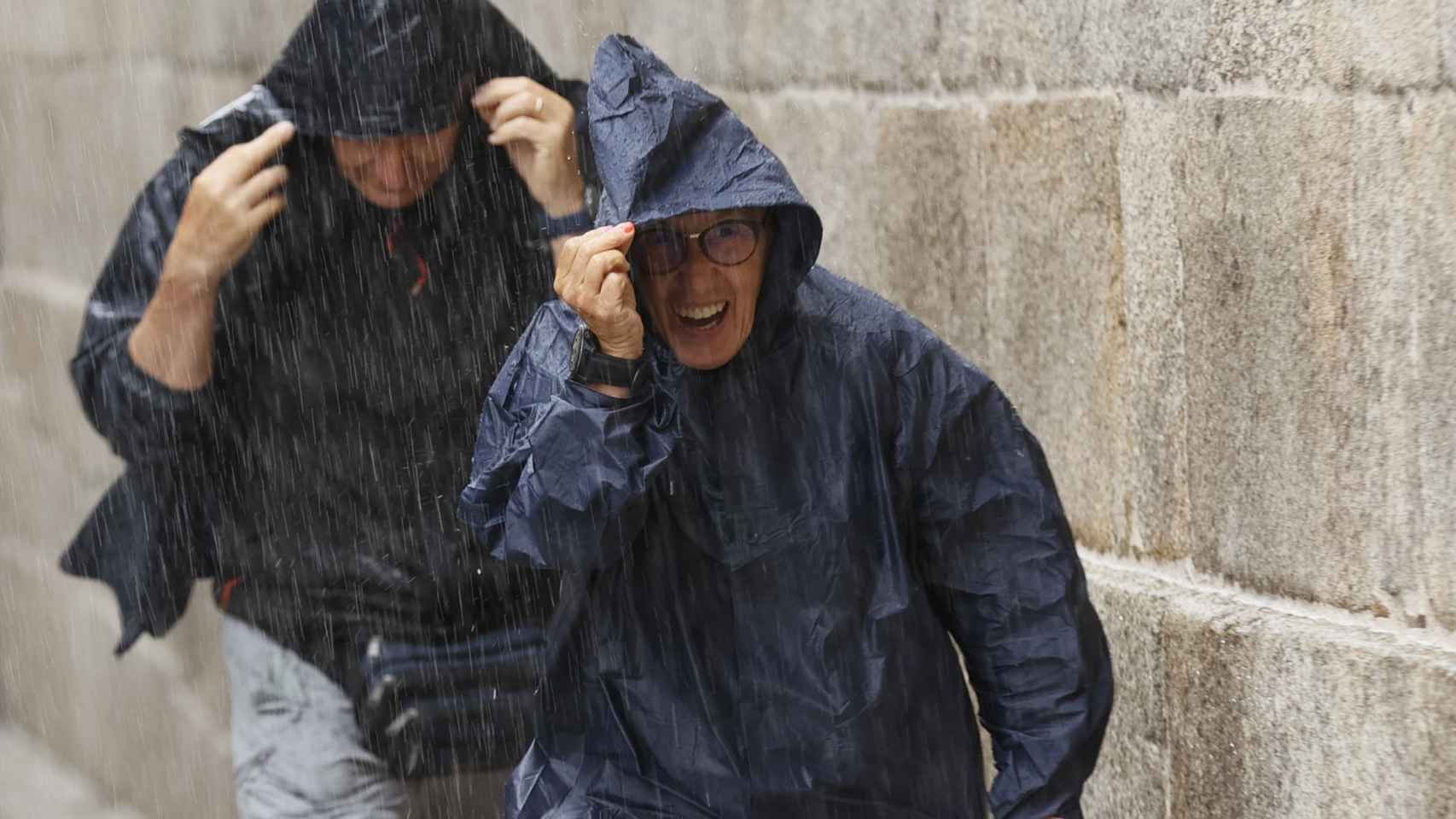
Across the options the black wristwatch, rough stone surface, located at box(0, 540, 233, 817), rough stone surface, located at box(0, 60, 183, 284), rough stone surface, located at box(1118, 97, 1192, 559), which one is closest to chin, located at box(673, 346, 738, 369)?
the black wristwatch

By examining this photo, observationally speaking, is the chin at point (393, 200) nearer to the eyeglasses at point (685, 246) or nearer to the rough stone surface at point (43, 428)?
the eyeglasses at point (685, 246)

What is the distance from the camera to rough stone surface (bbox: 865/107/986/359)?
17.4ft

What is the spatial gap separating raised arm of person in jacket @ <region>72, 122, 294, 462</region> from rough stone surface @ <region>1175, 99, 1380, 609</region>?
1.96 m

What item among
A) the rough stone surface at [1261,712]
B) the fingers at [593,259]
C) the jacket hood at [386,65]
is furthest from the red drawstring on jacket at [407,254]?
the rough stone surface at [1261,712]

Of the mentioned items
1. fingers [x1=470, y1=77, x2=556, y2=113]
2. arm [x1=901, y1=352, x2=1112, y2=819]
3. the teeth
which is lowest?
arm [x1=901, y1=352, x2=1112, y2=819]

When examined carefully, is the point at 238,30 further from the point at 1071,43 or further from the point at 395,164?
the point at 1071,43

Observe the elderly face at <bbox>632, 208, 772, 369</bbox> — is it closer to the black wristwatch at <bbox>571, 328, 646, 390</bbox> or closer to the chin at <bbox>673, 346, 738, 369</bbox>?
the chin at <bbox>673, 346, 738, 369</bbox>

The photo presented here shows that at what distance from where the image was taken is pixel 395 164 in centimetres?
470

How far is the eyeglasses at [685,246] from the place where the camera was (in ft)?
11.8

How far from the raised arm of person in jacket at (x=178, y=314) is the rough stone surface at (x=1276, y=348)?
1956 mm

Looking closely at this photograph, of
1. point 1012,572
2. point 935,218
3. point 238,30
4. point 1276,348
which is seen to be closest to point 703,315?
point 1012,572

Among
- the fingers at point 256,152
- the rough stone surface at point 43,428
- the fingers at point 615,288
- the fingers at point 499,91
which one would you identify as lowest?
the rough stone surface at point 43,428

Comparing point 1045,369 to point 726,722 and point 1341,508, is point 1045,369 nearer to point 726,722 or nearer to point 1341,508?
point 1341,508

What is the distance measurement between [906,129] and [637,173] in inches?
84.6
